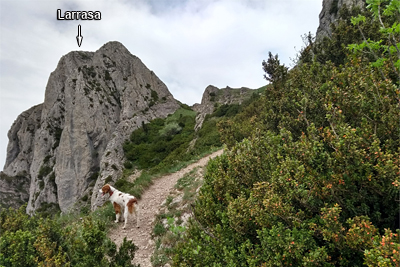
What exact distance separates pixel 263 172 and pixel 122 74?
43104 mm

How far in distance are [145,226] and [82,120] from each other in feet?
109

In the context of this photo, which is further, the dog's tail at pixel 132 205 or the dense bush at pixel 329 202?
the dog's tail at pixel 132 205

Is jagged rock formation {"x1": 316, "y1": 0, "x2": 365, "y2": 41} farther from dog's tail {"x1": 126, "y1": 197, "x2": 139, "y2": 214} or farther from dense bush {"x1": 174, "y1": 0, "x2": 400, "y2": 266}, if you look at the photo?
dog's tail {"x1": 126, "y1": 197, "x2": 139, "y2": 214}

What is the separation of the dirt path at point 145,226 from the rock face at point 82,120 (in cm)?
1636

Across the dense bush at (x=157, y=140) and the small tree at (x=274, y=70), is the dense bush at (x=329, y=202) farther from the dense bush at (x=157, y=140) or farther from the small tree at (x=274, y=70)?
the dense bush at (x=157, y=140)

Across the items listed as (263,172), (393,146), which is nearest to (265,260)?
(263,172)

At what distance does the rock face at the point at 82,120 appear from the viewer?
114 ft

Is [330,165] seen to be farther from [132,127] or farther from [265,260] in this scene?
[132,127]

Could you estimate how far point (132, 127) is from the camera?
3497 cm

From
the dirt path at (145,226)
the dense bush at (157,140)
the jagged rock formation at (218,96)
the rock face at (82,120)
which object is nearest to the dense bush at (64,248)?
the dirt path at (145,226)

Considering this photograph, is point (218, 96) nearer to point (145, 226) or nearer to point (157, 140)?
point (157, 140)

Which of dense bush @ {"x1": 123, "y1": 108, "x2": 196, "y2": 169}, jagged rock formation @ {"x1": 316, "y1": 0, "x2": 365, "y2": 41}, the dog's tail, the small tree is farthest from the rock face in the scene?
jagged rock formation @ {"x1": 316, "y1": 0, "x2": 365, "y2": 41}

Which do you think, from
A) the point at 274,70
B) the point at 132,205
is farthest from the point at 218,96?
the point at 132,205

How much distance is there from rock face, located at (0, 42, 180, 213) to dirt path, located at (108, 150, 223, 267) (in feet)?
53.7
